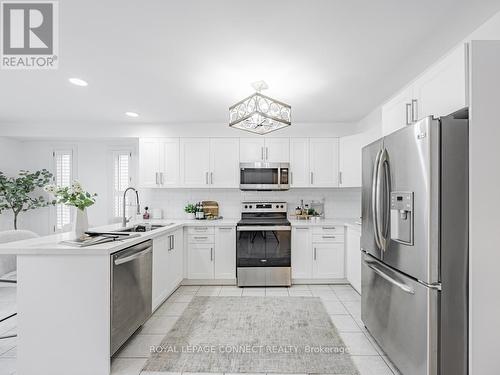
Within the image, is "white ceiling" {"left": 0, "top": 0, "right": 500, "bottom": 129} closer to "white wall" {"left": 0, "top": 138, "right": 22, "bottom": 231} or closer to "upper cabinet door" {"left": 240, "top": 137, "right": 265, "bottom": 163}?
"upper cabinet door" {"left": 240, "top": 137, "right": 265, "bottom": 163}

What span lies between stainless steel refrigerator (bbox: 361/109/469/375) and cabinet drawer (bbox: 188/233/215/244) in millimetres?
2651

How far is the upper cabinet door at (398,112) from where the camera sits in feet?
7.18

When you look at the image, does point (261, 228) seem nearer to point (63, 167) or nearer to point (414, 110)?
point (414, 110)

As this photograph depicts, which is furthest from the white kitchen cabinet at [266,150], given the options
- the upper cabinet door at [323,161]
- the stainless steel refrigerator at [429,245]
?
the stainless steel refrigerator at [429,245]

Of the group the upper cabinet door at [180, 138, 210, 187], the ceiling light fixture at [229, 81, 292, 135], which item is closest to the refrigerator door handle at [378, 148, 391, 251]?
the ceiling light fixture at [229, 81, 292, 135]

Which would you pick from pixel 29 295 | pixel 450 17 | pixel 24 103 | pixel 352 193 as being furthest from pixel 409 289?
pixel 24 103

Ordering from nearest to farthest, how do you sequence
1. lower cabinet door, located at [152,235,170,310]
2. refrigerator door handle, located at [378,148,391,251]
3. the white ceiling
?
the white ceiling
refrigerator door handle, located at [378,148,391,251]
lower cabinet door, located at [152,235,170,310]

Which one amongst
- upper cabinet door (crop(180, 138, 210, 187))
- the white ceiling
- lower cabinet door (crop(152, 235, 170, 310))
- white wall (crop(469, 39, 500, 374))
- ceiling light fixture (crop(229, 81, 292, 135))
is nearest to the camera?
white wall (crop(469, 39, 500, 374))

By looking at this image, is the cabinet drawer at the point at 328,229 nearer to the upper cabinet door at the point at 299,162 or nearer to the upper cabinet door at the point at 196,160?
the upper cabinet door at the point at 299,162

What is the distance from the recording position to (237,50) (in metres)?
2.21

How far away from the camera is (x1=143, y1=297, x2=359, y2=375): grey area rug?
2.15 metres

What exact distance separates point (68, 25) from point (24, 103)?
2367 millimetres

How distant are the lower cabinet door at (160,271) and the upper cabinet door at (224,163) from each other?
1.42 metres

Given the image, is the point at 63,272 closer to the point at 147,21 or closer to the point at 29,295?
the point at 29,295
